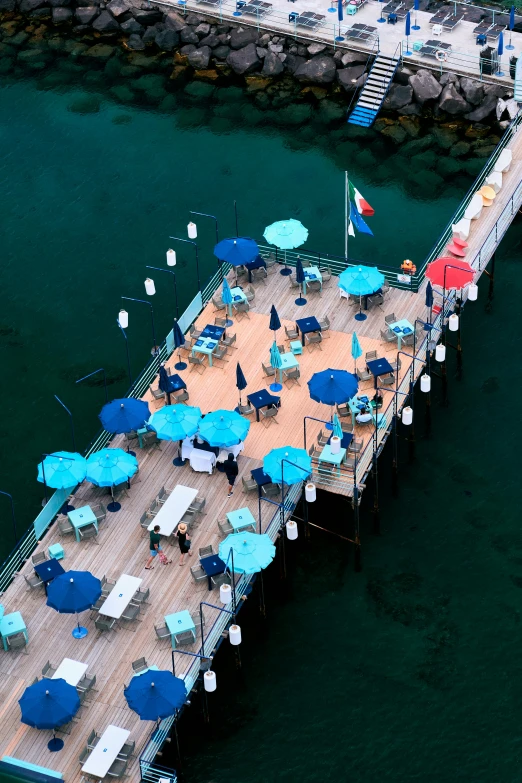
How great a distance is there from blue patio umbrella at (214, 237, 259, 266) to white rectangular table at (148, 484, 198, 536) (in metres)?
13.8

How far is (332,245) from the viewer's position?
8475cm

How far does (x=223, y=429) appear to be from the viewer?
6619 cm

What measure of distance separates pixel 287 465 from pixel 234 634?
8431 millimetres

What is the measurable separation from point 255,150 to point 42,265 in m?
16.4

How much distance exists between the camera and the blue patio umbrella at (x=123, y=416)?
219 ft

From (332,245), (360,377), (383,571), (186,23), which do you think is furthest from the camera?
(186,23)

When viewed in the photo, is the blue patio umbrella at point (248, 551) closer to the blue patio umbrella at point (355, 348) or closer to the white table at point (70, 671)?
the white table at point (70, 671)

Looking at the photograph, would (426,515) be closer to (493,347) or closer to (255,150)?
(493,347)

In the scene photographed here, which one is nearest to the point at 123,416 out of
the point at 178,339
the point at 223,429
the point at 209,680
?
the point at 223,429

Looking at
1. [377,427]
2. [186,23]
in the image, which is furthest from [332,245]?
[186,23]

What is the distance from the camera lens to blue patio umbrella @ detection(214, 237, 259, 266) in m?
74.9

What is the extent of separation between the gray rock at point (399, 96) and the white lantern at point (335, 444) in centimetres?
3470

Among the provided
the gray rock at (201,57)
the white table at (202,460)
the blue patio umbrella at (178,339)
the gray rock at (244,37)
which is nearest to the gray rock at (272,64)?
the gray rock at (244,37)

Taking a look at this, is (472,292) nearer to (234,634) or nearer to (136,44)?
(234,634)
